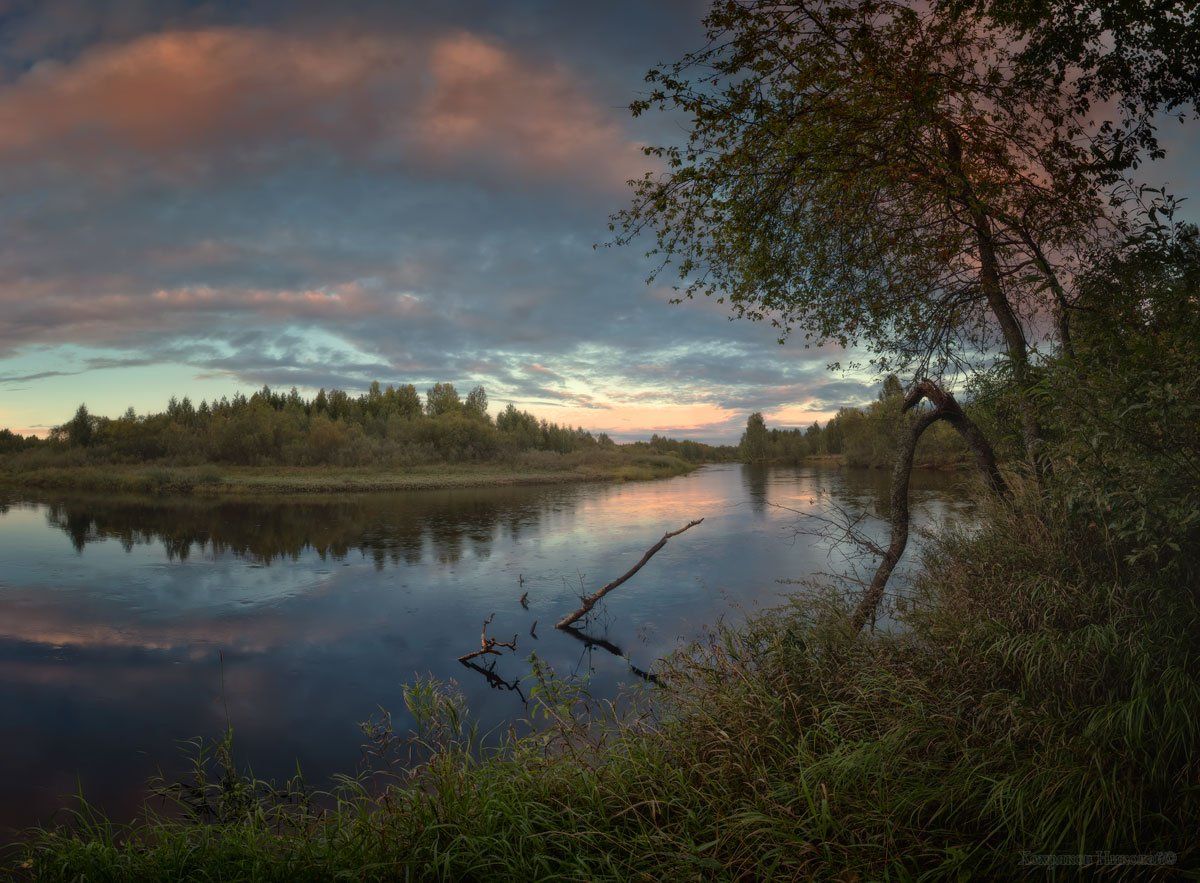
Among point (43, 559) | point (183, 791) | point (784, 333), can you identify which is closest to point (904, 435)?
point (784, 333)

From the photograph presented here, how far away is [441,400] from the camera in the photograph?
106125mm

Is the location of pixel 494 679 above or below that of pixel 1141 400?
below

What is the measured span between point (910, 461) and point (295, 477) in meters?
58.6

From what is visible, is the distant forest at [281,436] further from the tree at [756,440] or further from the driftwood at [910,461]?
the driftwood at [910,461]

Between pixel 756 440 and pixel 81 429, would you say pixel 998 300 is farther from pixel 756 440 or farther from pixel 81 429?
pixel 756 440

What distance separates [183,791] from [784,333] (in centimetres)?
947

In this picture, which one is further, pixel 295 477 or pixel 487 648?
pixel 295 477

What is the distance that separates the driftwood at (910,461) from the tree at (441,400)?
98364 mm

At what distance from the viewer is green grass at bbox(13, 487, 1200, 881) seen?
343 centimetres

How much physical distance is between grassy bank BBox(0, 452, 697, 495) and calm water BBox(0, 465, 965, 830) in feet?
65.6

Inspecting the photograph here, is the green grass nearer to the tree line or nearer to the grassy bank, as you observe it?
the tree line

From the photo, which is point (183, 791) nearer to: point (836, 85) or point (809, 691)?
point (809, 691)

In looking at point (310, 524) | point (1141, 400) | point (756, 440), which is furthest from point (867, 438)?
point (756, 440)

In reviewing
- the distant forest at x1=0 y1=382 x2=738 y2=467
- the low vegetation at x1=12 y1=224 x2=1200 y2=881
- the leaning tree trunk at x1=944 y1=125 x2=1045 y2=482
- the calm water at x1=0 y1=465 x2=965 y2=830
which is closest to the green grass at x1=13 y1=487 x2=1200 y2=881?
the low vegetation at x1=12 y1=224 x2=1200 y2=881
